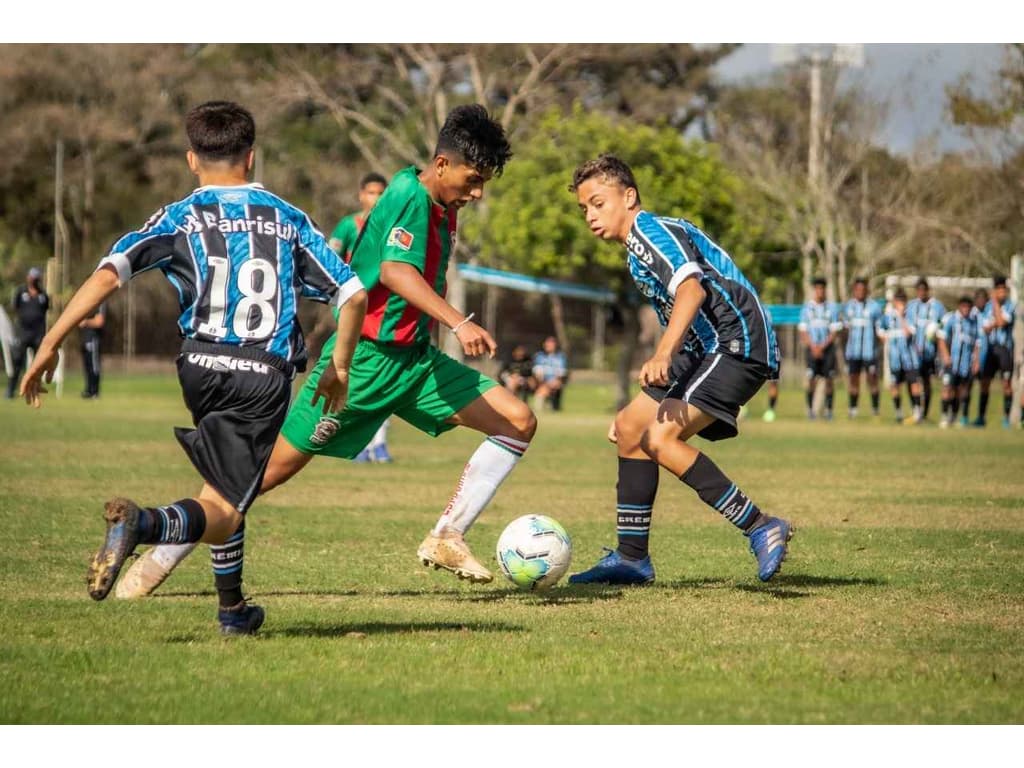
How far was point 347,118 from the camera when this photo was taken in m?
50.3

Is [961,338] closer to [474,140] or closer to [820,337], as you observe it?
[820,337]

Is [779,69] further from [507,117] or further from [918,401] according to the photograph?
[918,401]

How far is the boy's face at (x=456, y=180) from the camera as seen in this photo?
7082mm

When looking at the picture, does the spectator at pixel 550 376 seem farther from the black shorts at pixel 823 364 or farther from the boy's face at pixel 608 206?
the boy's face at pixel 608 206

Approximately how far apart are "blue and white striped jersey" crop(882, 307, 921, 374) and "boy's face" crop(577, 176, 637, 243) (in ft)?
62.9

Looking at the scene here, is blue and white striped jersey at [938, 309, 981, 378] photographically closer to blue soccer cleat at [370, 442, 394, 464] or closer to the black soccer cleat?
blue soccer cleat at [370, 442, 394, 464]

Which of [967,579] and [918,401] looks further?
[918,401]

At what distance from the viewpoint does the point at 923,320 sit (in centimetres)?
2597

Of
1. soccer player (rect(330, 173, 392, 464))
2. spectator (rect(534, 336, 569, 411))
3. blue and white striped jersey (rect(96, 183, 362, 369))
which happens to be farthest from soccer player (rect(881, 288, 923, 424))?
blue and white striped jersey (rect(96, 183, 362, 369))

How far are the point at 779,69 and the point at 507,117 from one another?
366 inches

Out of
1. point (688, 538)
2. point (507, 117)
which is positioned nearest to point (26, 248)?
→ point (507, 117)

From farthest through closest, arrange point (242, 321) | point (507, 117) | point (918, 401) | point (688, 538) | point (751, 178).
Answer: point (507, 117) → point (751, 178) → point (918, 401) → point (688, 538) → point (242, 321)

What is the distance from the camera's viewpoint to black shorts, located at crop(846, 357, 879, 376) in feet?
87.8

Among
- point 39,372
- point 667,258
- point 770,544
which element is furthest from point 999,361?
point 39,372
